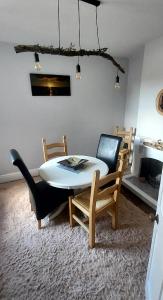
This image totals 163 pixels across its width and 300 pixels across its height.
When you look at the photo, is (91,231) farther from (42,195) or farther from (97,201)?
(42,195)

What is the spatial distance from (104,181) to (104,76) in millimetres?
2746

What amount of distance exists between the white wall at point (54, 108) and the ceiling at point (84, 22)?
417 millimetres

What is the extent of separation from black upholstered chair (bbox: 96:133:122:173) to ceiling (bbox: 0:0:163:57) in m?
1.45

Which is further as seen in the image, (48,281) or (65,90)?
(65,90)

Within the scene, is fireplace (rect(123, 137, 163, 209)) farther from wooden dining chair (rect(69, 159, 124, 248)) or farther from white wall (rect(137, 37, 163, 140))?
wooden dining chair (rect(69, 159, 124, 248))

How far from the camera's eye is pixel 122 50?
10.2 feet

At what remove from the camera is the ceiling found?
1642mm

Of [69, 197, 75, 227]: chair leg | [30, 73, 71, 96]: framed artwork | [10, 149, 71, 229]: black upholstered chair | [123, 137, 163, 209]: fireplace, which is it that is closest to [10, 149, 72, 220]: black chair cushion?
[10, 149, 71, 229]: black upholstered chair

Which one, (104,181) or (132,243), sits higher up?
(104,181)

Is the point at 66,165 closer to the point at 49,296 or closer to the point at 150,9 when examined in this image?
the point at 49,296

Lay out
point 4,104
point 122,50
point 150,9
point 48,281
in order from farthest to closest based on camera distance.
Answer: point 122,50 → point 4,104 → point 150,9 → point 48,281

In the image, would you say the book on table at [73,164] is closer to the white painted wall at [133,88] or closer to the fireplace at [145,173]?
the fireplace at [145,173]

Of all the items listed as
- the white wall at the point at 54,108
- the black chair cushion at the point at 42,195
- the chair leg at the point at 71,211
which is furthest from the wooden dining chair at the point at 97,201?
the white wall at the point at 54,108

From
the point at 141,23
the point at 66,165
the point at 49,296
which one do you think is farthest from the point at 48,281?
the point at 141,23
